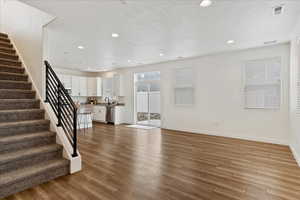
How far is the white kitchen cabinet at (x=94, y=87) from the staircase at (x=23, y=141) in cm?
512

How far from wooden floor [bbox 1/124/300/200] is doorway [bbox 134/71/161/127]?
3.13 metres

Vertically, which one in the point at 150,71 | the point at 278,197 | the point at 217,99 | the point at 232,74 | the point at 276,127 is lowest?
the point at 278,197

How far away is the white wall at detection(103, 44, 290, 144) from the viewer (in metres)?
4.41

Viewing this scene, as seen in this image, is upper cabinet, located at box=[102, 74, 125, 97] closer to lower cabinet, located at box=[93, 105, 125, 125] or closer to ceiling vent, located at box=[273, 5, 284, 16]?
lower cabinet, located at box=[93, 105, 125, 125]

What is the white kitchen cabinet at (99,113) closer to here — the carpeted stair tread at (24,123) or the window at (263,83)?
the carpeted stair tread at (24,123)

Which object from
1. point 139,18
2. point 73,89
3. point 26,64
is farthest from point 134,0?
point 73,89

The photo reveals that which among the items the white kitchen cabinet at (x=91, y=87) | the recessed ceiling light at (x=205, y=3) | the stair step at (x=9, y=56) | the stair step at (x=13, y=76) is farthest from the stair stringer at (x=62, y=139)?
the white kitchen cabinet at (x=91, y=87)

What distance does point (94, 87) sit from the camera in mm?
8844

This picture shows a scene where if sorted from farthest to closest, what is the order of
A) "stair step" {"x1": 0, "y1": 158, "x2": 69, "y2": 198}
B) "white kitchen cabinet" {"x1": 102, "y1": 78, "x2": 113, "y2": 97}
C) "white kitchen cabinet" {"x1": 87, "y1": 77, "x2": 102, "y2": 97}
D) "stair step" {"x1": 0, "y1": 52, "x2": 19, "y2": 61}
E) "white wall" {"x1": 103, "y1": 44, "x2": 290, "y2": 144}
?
"white kitchen cabinet" {"x1": 87, "y1": 77, "x2": 102, "y2": 97} < "white kitchen cabinet" {"x1": 102, "y1": 78, "x2": 113, "y2": 97} < "white wall" {"x1": 103, "y1": 44, "x2": 290, "y2": 144} < "stair step" {"x1": 0, "y1": 52, "x2": 19, "y2": 61} < "stair step" {"x1": 0, "y1": 158, "x2": 69, "y2": 198}

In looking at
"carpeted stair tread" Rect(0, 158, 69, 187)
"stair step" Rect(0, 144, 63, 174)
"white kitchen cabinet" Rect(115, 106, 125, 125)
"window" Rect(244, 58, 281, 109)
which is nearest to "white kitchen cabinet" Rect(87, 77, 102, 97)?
"white kitchen cabinet" Rect(115, 106, 125, 125)

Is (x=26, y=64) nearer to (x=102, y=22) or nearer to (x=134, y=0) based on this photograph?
(x=102, y=22)

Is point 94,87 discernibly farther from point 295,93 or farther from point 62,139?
point 295,93

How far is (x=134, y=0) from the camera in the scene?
2.39 meters

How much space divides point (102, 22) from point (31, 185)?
9.50ft
